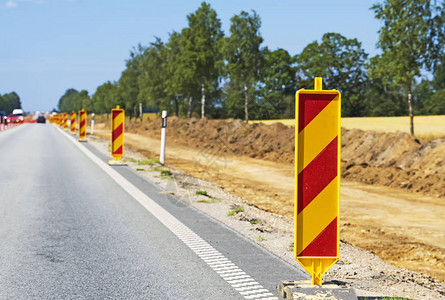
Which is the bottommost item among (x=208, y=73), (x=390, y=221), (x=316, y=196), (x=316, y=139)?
(x=390, y=221)

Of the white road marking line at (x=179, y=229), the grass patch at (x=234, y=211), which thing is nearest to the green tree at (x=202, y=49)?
the white road marking line at (x=179, y=229)

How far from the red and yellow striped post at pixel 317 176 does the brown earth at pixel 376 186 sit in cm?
247

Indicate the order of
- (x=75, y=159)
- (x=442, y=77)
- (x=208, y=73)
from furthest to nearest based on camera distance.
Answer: (x=442, y=77) → (x=208, y=73) → (x=75, y=159)

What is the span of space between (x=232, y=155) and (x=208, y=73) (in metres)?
38.9

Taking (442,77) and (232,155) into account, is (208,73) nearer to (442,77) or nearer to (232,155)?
(232,155)

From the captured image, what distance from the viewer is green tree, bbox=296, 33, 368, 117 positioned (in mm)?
79438

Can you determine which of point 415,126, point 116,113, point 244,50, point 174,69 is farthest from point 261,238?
point 174,69

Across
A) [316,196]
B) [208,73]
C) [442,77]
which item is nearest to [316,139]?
[316,196]

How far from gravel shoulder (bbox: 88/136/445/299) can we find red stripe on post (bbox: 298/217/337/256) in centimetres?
51

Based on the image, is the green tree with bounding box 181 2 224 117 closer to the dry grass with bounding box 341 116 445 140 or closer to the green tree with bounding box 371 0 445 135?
the dry grass with bounding box 341 116 445 140

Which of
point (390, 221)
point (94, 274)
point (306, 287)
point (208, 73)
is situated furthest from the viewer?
point (208, 73)

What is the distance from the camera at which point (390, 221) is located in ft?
30.1

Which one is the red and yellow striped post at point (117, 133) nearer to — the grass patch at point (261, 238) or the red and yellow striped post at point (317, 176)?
the grass patch at point (261, 238)

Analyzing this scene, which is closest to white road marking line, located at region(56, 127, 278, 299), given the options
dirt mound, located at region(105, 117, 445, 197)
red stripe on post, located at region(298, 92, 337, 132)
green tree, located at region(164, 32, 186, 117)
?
red stripe on post, located at region(298, 92, 337, 132)
